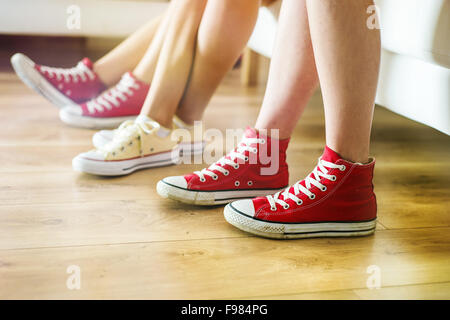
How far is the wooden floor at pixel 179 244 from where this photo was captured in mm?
652

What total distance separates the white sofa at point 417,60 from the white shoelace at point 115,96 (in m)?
0.60

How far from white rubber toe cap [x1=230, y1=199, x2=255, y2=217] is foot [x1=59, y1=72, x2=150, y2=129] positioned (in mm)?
590

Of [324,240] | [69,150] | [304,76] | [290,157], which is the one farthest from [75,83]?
[324,240]

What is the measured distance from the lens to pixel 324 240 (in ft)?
2.60

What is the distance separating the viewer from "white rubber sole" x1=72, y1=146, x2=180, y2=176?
3.30ft

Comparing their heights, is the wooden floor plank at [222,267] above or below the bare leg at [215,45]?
below

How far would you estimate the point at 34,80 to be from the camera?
4.44 feet

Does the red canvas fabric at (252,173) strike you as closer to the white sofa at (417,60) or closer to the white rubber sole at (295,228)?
the white rubber sole at (295,228)

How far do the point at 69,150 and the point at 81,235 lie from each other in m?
0.45
